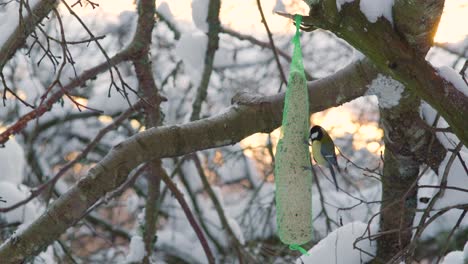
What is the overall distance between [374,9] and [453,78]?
29cm

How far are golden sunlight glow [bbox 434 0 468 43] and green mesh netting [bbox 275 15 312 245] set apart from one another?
6.93 ft

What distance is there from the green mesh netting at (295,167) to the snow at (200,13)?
1224mm

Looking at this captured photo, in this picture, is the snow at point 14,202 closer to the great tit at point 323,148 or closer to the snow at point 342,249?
the snow at point 342,249

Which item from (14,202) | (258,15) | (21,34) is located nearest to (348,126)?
(258,15)

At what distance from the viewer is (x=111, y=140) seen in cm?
456

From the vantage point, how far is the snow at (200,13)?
2.85 m

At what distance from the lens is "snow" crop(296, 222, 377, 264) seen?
2.04 m

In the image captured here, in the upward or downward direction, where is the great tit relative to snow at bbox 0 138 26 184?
downward

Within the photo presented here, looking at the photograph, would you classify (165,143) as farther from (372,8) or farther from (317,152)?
(372,8)

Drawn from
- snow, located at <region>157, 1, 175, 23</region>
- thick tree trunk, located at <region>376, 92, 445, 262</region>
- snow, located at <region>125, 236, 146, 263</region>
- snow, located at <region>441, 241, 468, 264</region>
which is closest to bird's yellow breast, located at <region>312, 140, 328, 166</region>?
thick tree trunk, located at <region>376, 92, 445, 262</region>

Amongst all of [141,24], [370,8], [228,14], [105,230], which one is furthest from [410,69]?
[105,230]

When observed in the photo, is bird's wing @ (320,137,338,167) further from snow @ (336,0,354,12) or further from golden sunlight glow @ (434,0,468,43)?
golden sunlight glow @ (434,0,468,43)

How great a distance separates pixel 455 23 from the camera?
3676mm

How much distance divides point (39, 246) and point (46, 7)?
725mm
